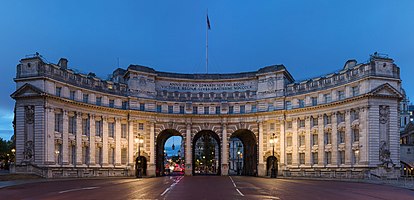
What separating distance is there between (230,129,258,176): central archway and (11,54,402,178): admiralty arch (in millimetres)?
206

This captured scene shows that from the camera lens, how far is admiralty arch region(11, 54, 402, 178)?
6225cm

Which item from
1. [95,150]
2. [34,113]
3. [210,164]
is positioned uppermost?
[34,113]

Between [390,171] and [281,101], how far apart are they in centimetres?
2411

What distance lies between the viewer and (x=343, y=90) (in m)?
69.7

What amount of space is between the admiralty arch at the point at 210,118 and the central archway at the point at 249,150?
0.21 m

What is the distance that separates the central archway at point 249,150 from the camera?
87912mm

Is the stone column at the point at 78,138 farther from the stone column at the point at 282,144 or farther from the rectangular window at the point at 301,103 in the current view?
the rectangular window at the point at 301,103

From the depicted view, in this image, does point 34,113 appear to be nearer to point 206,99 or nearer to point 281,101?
point 206,99

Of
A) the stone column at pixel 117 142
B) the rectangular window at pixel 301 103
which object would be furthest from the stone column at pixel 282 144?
the stone column at pixel 117 142

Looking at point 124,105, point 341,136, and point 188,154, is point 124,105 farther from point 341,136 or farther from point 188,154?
point 341,136

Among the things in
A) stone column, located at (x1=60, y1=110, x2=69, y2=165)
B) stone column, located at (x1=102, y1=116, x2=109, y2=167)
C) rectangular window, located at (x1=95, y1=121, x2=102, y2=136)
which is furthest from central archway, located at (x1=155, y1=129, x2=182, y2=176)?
stone column, located at (x1=60, y1=110, x2=69, y2=165)

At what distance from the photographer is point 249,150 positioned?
312ft

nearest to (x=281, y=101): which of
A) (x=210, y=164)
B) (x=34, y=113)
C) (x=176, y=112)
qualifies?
(x=176, y=112)

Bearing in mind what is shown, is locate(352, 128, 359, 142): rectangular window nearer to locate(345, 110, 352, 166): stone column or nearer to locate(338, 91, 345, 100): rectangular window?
locate(345, 110, 352, 166): stone column
